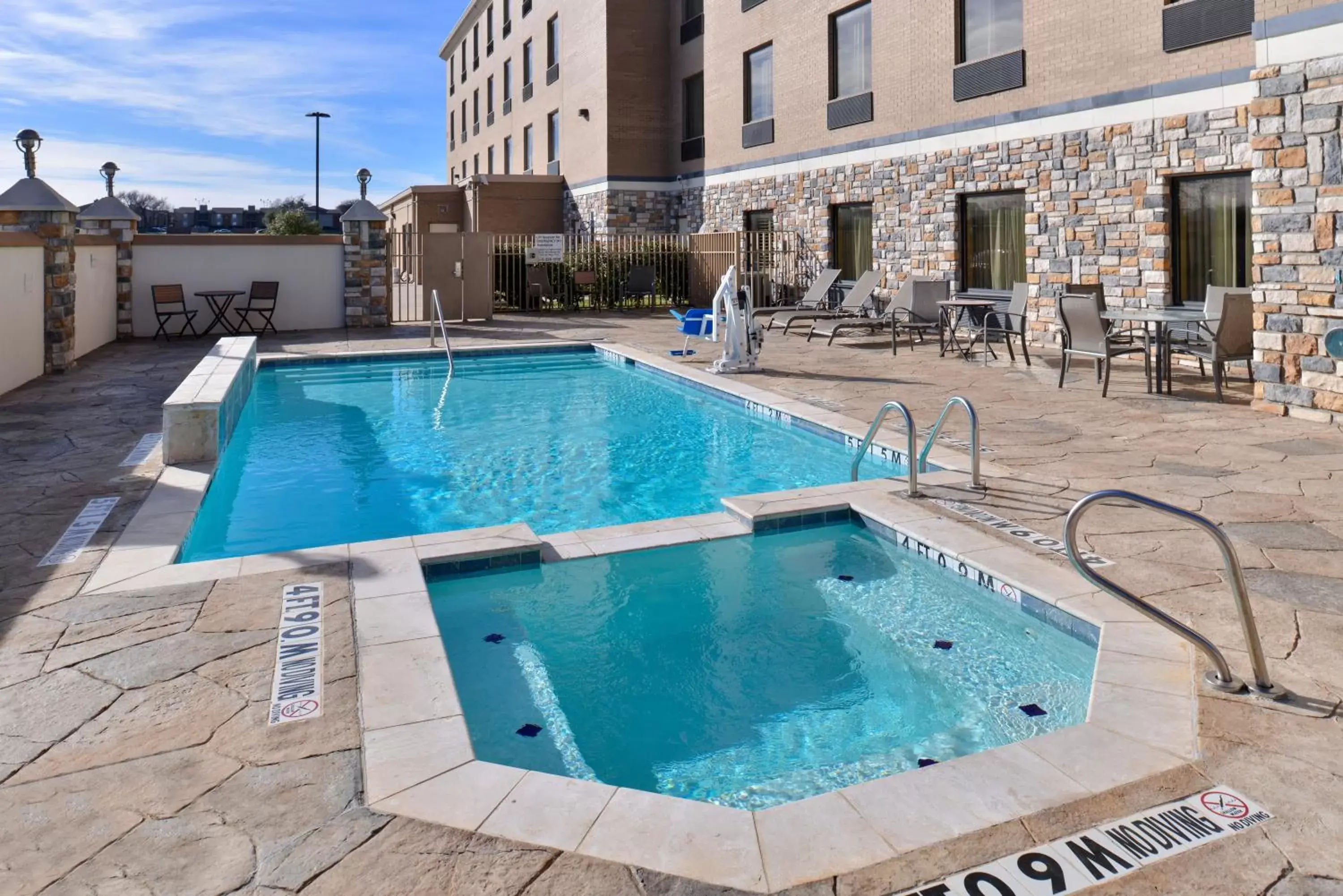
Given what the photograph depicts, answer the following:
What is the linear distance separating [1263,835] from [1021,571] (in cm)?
190

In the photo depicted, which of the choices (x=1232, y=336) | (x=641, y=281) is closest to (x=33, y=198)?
(x=641, y=281)

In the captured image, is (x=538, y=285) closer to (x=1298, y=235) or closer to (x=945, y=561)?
(x=1298, y=235)

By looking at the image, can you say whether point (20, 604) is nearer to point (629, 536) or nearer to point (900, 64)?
point (629, 536)

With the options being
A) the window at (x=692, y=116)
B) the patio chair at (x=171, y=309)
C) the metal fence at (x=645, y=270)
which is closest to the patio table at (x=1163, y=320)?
the metal fence at (x=645, y=270)

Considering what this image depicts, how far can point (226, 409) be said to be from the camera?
25.2 ft

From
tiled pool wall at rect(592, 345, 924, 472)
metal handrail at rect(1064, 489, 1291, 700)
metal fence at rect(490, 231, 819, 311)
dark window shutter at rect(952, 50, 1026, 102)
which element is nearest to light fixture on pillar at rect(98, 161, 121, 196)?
metal fence at rect(490, 231, 819, 311)

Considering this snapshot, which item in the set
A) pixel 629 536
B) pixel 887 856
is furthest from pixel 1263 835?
pixel 629 536

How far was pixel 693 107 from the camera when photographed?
23500 millimetres

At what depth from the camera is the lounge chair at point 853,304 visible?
14414mm

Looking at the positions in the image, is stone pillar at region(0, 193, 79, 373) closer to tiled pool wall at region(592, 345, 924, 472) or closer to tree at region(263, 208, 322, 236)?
tiled pool wall at region(592, 345, 924, 472)

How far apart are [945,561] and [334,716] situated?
9.26 ft

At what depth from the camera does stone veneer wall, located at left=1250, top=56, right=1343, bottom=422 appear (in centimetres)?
717

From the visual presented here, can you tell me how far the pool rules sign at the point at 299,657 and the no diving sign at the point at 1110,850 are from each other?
1.90 metres

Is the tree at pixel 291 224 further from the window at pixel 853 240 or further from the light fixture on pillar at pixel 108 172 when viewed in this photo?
the window at pixel 853 240
